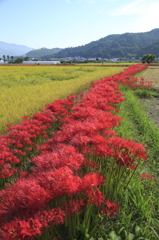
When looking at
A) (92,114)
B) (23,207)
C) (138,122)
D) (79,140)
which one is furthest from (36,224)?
(138,122)

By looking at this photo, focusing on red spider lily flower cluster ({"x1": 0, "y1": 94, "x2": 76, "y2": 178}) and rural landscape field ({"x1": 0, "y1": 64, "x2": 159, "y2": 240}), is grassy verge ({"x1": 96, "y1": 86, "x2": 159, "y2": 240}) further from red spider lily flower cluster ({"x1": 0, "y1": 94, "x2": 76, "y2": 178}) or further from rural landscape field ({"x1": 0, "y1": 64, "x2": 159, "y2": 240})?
red spider lily flower cluster ({"x1": 0, "y1": 94, "x2": 76, "y2": 178})

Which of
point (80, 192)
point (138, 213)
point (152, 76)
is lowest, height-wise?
point (138, 213)

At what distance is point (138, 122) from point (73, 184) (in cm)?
514

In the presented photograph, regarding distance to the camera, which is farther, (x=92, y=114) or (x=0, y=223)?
(x=92, y=114)

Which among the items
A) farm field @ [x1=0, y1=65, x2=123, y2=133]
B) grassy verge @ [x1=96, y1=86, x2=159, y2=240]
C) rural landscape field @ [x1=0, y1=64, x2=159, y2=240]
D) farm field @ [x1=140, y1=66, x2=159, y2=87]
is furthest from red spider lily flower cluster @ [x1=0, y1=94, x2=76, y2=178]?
farm field @ [x1=140, y1=66, x2=159, y2=87]

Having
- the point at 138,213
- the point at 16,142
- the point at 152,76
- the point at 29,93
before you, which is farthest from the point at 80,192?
the point at 152,76

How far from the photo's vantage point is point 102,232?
2010 millimetres

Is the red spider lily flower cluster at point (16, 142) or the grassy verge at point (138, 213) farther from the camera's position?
the red spider lily flower cluster at point (16, 142)

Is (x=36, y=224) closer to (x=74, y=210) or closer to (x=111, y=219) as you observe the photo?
(x=74, y=210)

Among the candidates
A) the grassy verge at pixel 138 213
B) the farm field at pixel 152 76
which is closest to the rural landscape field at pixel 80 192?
the grassy verge at pixel 138 213

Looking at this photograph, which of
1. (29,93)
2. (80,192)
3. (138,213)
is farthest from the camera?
(29,93)

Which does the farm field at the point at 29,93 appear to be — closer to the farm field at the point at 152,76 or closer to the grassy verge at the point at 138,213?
the grassy verge at the point at 138,213

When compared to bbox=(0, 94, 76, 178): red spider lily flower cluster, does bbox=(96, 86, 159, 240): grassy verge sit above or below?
below

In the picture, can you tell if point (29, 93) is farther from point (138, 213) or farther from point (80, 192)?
point (80, 192)
